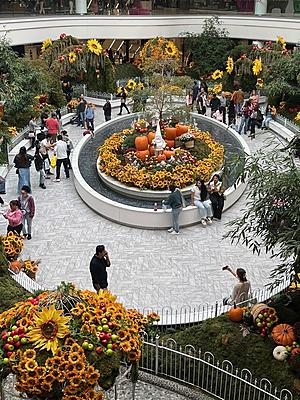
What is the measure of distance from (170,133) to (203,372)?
33.8ft

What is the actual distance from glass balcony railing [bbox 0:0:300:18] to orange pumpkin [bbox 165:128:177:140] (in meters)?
14.8

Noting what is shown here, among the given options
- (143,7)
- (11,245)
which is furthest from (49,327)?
(143,7)

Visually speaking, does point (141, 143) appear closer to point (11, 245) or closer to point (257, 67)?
point (11, 245)

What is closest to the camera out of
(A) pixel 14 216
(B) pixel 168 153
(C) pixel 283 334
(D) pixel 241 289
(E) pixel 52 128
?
(C) pixel 283 334

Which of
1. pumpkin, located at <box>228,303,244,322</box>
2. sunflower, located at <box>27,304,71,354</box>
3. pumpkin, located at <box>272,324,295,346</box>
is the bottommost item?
pumpkin, located at <box>228,303,244,322</box>

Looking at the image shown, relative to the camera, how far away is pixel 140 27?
3094 centimetres

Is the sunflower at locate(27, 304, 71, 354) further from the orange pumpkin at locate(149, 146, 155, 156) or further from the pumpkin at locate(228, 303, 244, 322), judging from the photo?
the orange pumpkin at locate(149, 146, 155, 156)

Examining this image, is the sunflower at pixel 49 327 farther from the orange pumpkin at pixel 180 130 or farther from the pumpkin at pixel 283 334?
the orange pumpkin at pixel 180 130

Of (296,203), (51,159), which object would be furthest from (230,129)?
(296,203)

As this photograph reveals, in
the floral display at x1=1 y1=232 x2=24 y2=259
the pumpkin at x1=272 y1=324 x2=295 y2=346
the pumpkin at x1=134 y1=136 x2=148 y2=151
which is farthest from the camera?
the pumpkin at x1=134 y1=136 x2=148 y2=151

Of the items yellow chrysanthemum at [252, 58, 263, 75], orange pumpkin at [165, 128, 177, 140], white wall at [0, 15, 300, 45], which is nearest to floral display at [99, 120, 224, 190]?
orange pumpkin at [165, 128, 177, 140]

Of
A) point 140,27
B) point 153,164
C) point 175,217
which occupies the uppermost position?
point 140,27

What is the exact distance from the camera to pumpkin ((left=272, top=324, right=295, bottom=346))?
25.8ft

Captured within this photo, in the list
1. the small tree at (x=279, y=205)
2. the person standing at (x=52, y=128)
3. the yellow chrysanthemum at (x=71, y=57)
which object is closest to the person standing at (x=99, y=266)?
the small tree at (x=279, y=205)
